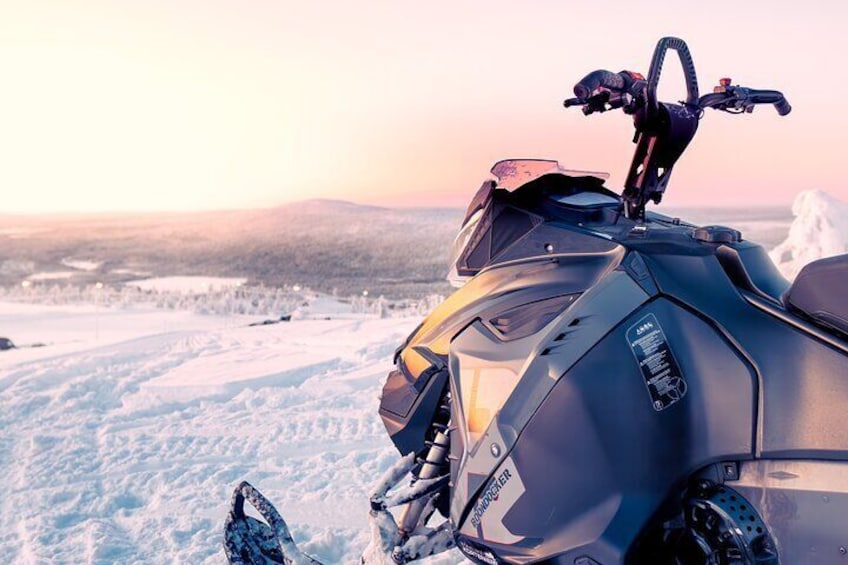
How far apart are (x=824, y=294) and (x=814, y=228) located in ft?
64.5

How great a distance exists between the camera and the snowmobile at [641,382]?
2225 millimetres

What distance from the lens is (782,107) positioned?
11.2 feet

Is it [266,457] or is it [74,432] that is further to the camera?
[74,432]

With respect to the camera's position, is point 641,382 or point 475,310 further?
point 475,310

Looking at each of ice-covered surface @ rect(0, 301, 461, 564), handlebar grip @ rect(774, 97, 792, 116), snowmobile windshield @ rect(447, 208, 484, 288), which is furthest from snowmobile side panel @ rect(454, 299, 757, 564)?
ice-covered surface @ rect(0, 301, 461, 564)

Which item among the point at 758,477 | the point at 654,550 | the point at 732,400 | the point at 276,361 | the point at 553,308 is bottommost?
the point at 276,361

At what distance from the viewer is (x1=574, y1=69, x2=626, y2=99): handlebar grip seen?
2736 millimetres

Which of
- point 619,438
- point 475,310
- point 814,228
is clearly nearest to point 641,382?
point 619,438

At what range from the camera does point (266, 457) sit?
635 cm

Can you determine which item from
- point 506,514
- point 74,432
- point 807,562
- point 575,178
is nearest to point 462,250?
point 575,178

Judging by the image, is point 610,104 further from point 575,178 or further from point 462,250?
point 462,250

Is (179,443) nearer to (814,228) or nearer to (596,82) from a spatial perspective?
(596,82)

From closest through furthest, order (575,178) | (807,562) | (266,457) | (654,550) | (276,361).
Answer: (807,562)
(654,550)
(575,178)
(266,457)
(276,361)

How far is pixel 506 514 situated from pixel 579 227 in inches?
42.0
